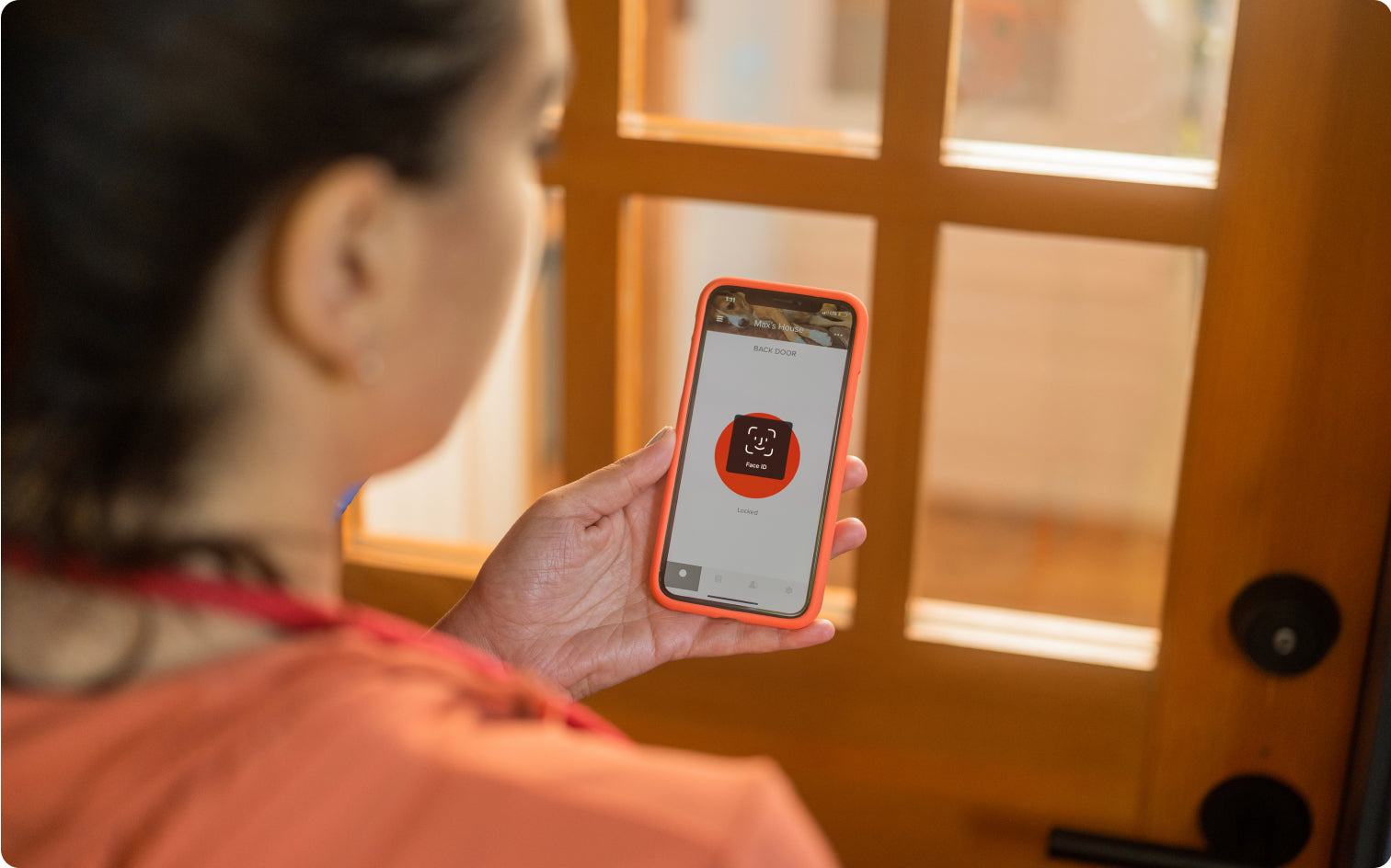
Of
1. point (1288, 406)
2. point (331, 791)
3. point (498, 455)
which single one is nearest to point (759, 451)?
point (1288, 406)

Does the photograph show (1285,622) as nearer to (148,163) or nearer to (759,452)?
(759,452)

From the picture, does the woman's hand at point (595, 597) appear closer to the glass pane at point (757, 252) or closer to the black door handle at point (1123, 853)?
the black door handle at point (1123, 853)

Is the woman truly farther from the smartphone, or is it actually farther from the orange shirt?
the smartphone

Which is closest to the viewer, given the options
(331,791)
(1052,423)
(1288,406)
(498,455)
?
(331,791)

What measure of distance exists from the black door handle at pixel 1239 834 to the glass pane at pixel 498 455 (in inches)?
40.9

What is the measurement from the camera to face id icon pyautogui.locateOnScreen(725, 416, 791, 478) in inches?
27.9

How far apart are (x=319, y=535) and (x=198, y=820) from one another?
0.39 ft

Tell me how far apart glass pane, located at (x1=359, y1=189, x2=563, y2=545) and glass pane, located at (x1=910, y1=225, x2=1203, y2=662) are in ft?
2.84

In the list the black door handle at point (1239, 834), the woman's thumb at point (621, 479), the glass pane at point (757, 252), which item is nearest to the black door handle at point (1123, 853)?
the black door handle at point (1239, 834)

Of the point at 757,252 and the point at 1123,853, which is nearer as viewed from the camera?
the point at 1123,853

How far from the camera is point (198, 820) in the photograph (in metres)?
0.34

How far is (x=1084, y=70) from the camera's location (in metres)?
1.99

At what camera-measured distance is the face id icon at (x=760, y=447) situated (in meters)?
0.71

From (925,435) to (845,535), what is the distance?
11cm
